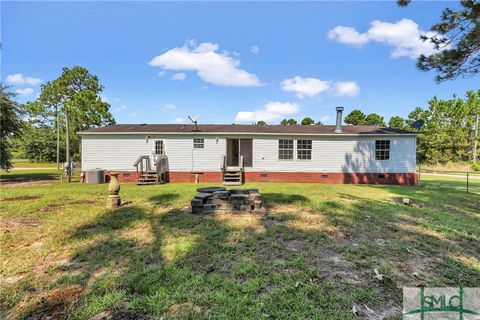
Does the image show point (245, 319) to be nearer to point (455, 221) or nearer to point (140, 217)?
point (140, 217)

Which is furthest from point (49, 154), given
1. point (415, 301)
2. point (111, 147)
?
point (415, 301)

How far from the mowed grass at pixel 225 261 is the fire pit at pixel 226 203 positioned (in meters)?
0.27

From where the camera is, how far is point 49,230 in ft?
15.0

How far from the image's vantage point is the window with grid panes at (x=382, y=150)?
1326cm

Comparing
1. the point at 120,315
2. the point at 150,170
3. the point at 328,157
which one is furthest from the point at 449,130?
the point at 120,315

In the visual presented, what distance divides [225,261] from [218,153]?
10452 millimetres

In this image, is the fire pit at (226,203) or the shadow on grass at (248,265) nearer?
the shadow on grass at (248,265)

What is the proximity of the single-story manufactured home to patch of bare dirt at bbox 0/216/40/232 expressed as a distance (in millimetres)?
7942

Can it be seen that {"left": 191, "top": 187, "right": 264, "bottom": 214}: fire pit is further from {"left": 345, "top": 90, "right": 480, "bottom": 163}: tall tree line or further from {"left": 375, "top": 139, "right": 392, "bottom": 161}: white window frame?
{"left": 345, "top": 90, "right": 480, "bottom": 163}: tall tree line

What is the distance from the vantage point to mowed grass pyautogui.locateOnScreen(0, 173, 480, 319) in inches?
94.7

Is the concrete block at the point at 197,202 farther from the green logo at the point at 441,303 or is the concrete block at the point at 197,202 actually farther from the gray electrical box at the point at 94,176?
the gray electrical box at the point at 94,176

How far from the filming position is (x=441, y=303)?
2523mm

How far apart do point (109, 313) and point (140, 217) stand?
3.37 meters

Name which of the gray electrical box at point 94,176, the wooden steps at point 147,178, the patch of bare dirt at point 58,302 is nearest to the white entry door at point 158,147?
the wooden steps at point 147,178
